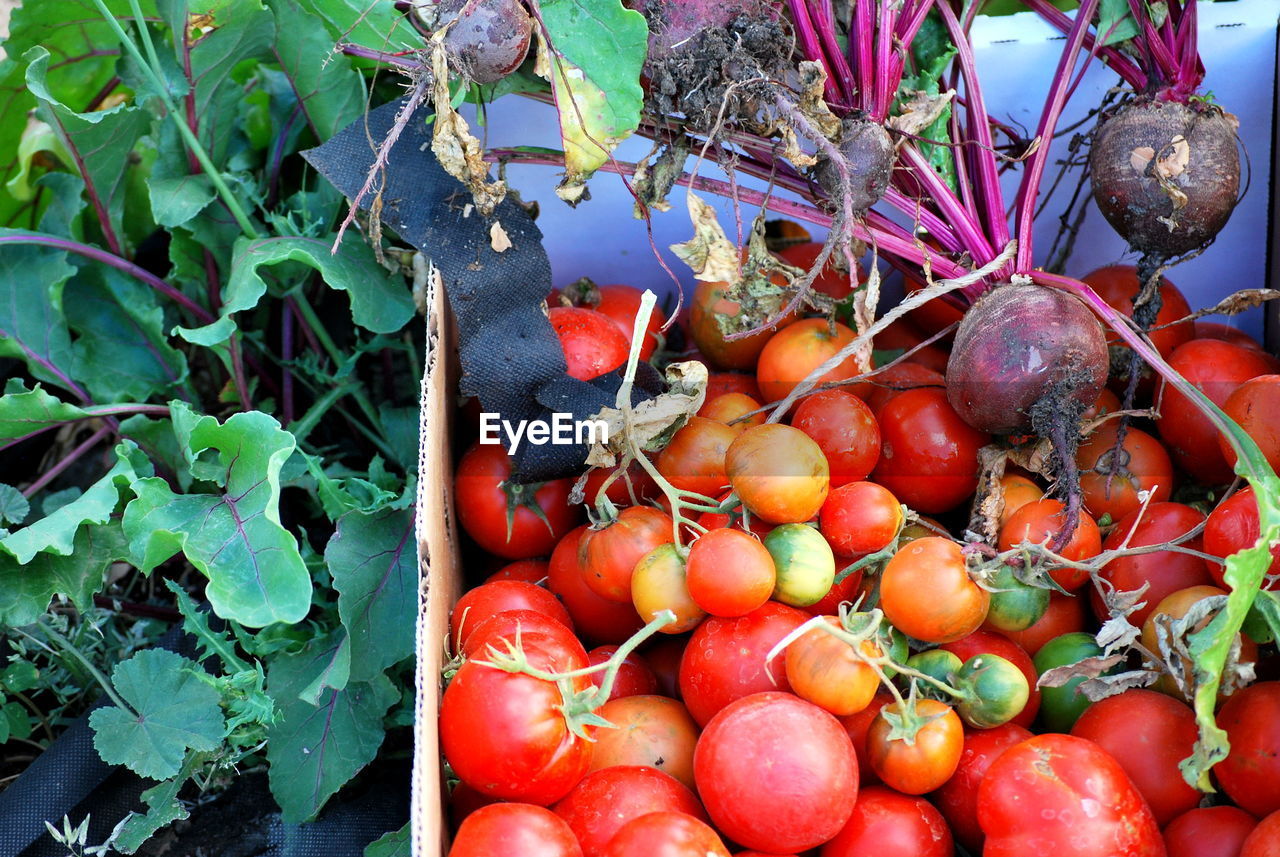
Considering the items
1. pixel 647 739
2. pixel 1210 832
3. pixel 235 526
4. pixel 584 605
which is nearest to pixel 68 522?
pixel 235 526

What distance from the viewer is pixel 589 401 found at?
129 centimetres

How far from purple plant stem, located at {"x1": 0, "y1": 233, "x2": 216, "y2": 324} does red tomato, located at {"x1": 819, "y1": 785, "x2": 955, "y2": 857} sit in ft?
4.21

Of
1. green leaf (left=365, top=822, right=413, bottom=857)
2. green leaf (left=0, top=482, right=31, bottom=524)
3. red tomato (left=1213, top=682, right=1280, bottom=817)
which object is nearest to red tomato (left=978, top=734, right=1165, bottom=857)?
red tomato (left=1213, top=682, right=1280, bottom=817)

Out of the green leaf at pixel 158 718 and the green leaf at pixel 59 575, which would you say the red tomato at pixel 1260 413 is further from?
the green leaf at pixel 59 575

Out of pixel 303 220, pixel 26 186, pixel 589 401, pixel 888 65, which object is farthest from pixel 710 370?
pixel 26 186

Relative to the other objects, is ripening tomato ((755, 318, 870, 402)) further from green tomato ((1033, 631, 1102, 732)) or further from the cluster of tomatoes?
green tomato ((1033, 631, 1102, 732))

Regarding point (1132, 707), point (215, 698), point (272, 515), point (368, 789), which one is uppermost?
point (272, 515)

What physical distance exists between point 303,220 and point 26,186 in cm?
58

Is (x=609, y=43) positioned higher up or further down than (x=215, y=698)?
higher up

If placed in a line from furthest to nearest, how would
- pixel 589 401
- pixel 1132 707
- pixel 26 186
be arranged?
pixel 26 186 → pixel 589 401 → pixel 1132 707

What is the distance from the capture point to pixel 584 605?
1.27m

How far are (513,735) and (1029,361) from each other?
0.79 meters

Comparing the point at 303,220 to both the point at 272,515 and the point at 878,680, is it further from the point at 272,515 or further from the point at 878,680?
the point at 878,680

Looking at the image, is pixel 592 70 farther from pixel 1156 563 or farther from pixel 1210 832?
pixel 1210 832
